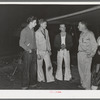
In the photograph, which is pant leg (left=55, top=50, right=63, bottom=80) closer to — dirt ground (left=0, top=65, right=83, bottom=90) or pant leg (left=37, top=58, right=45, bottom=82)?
dirt ground (left=0, top=65, right=83, bottom=90)

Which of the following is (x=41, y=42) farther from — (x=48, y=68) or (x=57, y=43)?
(x=48, y=68)

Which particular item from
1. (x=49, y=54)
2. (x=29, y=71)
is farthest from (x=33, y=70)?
(x=49, y=54)

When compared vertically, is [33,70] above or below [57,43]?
below

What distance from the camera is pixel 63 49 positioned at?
4.86 m

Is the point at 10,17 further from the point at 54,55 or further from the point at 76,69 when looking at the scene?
the point at 76,69

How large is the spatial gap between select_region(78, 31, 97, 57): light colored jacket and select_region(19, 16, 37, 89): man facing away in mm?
558

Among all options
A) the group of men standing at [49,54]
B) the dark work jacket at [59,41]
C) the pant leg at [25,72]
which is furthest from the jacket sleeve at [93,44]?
the pant leg at [25,72]

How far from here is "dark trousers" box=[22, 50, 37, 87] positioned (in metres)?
4.82

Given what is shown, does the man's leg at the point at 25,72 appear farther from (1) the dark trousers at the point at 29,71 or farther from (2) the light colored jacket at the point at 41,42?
(2) the light colored jacket at the point at 41,42

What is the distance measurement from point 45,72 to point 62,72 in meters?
0.20

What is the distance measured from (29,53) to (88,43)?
708 millimetres

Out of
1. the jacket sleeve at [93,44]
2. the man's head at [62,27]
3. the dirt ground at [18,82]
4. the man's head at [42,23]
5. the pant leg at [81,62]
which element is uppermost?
the man's head at [42,23]

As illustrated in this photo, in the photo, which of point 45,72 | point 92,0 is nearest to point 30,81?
point 45,72

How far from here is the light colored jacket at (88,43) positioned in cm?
480
